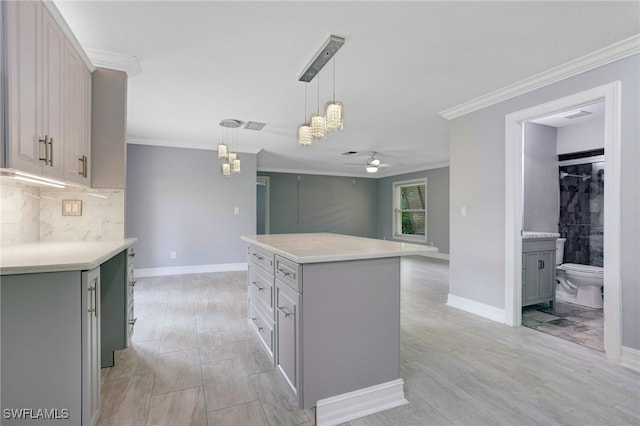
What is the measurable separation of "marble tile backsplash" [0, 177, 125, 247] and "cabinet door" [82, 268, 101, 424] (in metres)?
1.15

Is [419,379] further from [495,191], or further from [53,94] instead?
[53,94]

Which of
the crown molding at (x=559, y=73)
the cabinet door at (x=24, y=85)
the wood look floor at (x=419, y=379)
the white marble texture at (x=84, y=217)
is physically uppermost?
the crown molding at (x=559, y=73)

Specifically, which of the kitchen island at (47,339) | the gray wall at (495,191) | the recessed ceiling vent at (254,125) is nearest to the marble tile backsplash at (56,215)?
the kitchen island at (47,339)

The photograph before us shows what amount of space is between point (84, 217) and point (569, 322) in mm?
4760

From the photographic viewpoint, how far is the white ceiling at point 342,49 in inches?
75.7

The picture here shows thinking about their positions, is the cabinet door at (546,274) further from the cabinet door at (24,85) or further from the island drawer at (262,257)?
the cabinet door at (24,85)

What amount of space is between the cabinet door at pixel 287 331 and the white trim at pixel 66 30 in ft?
6.70

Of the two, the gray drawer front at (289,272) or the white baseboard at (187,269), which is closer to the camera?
the gray drawer front at (289,272)

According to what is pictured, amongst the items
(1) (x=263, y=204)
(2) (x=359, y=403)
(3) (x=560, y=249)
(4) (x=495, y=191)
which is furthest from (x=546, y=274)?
(1) (x=263, y=204)

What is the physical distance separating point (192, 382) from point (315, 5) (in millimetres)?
2544

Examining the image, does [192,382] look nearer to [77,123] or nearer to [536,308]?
[77,123]

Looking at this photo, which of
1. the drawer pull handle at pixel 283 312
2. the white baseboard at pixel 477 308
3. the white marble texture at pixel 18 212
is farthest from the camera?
the white baseboard at pixel 477 308

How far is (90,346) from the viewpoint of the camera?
1.48 m

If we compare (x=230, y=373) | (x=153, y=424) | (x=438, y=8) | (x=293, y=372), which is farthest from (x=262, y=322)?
(x=438, y=8)
